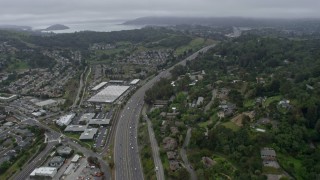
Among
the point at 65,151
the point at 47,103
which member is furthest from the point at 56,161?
the point at 47,103

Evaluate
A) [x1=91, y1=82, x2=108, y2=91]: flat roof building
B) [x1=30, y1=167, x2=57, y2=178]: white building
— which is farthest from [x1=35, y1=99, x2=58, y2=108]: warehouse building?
[x1=30, y1=167, x2=57, y2=178]: white building

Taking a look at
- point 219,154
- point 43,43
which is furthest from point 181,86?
point 43,43

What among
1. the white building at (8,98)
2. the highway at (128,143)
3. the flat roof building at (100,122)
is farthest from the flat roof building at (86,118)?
the white building at (8,98)

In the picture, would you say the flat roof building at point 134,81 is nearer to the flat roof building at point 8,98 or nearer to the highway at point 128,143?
the highway at point 128,143

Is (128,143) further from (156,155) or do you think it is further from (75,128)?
(75,128)

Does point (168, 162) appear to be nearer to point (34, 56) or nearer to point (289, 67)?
point (289, 67)
